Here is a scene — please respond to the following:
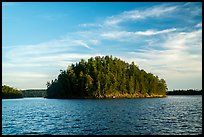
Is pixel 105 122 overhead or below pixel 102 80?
below

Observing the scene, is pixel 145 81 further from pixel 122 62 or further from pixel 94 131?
pixel 94 131

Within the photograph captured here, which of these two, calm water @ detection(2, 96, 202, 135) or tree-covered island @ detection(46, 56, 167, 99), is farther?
tree-covered island @ detection(46, 56, 167, 99)

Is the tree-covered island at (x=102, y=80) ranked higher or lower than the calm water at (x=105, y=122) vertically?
higher

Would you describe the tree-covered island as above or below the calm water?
above

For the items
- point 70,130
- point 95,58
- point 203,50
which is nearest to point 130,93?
point 95,58

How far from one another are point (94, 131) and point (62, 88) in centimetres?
12717

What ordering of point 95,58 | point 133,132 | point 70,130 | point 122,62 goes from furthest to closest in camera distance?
point 122,62 < point 95,58 < point 70,130 < point 133,132

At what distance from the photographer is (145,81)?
557 feet

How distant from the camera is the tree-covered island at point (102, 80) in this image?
459 ft

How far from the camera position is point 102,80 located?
459 feet

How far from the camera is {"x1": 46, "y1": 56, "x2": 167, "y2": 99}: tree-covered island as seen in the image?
459 feet

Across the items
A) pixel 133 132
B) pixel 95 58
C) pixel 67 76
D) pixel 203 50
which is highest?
pixel 95 58

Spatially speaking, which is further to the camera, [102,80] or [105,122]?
[102,80]

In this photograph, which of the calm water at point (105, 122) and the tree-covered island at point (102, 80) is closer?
the calm water at point (105, 122)
